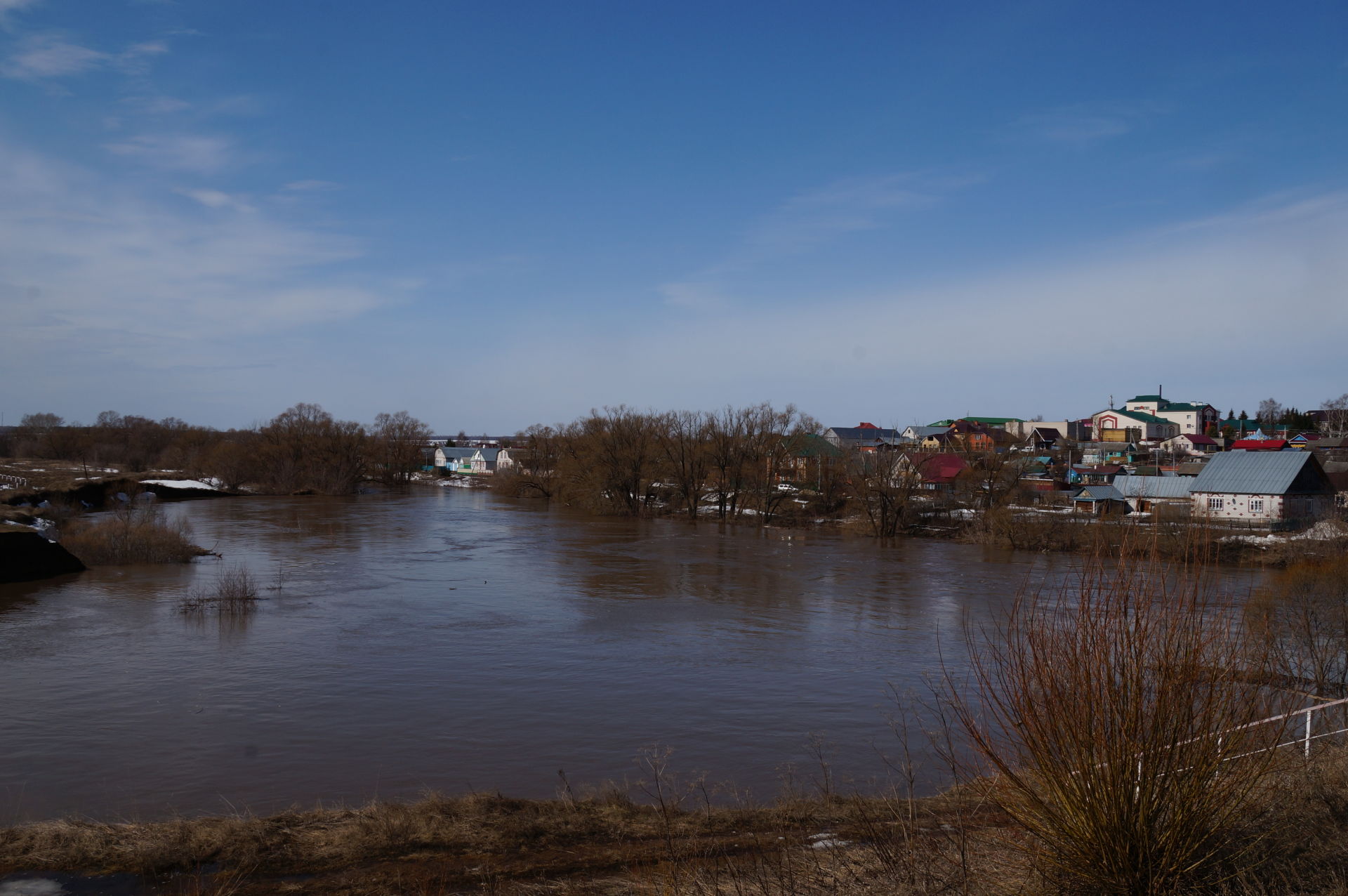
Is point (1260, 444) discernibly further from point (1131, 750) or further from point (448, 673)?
point (1131, 750)

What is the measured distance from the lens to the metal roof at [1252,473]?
4059cm

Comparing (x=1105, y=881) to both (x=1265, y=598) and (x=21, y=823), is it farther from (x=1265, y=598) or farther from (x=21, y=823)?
(x=1265, y=598)

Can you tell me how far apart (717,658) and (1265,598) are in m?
11.9

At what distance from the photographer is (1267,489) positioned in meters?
40.8

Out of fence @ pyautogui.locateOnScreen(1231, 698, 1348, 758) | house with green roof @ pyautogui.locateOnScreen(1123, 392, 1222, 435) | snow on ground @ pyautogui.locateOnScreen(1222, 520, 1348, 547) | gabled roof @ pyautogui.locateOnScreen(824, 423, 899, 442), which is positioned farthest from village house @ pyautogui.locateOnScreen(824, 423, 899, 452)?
fence @ pyautogui.locateOnScreen(1231, 698, 1348, 758)

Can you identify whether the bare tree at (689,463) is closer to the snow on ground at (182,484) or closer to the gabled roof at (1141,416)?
the snow on ground at (182,484)

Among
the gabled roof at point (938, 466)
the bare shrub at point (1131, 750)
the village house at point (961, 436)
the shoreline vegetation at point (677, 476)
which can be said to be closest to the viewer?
the bare shrub at point (1131, 750)

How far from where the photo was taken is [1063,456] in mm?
80000

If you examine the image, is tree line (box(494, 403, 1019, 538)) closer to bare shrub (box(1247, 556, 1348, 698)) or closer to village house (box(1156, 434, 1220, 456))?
bare shrub (box(1247, 556, 1348, 698))

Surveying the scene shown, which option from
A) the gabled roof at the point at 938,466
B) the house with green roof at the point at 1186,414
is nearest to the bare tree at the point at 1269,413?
the house with green roof at the point at 1186,414

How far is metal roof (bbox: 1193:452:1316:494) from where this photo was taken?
4059cm

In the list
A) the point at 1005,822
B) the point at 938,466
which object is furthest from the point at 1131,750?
the point at 938,466

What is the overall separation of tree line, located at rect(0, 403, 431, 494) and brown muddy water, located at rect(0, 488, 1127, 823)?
4179cm

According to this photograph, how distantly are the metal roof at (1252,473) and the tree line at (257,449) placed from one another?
203 feet
